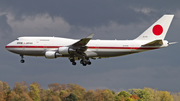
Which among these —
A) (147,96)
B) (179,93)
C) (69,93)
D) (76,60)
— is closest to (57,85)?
(69,93)

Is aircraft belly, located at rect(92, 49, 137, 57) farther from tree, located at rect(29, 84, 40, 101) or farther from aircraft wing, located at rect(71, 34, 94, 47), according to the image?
tree, located at rect(29, 84, 40, 101)

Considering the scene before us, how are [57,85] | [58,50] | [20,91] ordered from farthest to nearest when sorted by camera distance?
1. [57,85]
2. [20,91]
3. [58,50]

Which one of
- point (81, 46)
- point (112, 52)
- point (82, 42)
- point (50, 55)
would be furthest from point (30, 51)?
point (112, 52)

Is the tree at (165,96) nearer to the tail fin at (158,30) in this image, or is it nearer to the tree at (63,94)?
the tree at (63,94)

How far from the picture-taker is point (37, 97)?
156m

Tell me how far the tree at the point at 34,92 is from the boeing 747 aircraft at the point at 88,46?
70.5 meters

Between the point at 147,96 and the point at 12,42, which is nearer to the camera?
the point at 12,42

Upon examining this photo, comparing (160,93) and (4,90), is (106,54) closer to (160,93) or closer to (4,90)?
(4,90)

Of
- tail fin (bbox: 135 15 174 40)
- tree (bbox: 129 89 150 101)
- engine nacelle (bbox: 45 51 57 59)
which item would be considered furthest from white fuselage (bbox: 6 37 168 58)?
tree (bbox: 129 89 150 101)

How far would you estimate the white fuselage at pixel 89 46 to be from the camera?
82562 mm

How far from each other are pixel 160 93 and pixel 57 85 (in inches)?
2012

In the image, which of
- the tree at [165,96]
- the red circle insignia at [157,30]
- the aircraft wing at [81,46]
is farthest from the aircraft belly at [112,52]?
the tree at [165,96]

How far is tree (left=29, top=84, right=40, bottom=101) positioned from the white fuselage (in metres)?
72.1

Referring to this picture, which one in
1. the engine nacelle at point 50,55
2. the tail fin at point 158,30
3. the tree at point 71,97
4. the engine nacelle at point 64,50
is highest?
the tail fin at point 158,30
